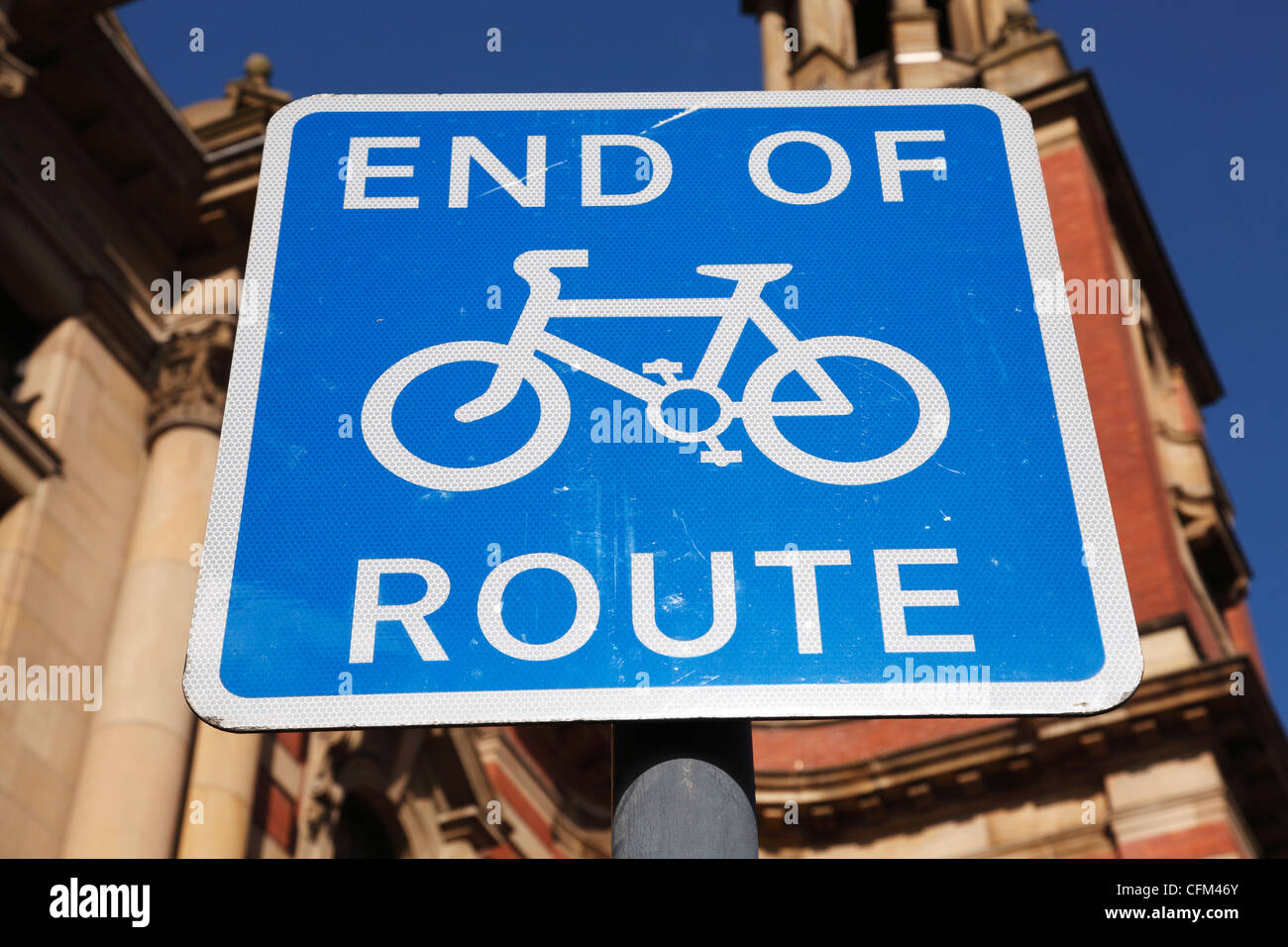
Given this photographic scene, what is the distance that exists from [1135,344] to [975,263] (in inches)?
949

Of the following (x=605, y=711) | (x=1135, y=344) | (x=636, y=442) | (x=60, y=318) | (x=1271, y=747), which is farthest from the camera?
(x=1135, y=344)

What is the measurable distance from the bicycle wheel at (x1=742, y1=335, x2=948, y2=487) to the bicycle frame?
0.08ft

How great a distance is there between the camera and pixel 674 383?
2383 millimetres

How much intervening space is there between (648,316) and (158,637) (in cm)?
967

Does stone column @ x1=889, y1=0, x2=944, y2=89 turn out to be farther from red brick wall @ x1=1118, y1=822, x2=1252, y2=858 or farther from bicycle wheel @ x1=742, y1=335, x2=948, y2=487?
bicycle wheel @ x1=742, y1=335, x2=948, y2=487

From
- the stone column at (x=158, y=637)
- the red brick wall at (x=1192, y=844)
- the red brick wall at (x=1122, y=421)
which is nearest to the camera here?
the stone column at (x=158, y=637)

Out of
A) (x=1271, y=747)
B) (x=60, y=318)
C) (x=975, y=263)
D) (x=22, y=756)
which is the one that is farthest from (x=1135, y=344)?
(x=975, y=263)

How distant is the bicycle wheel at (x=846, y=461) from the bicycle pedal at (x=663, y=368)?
0.45ft

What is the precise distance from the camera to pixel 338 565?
6.98 ft

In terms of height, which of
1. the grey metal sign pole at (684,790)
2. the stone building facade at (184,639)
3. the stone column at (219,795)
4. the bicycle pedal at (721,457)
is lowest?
the grey metal sign pole at (684,790)

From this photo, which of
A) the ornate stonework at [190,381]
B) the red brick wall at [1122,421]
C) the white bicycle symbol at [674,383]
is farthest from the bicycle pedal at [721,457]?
the red brick wall at [1122,421]

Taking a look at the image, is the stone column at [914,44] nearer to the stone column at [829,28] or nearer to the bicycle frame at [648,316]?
the stone column at [829,28]

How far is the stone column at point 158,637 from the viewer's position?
10086 millimetres
